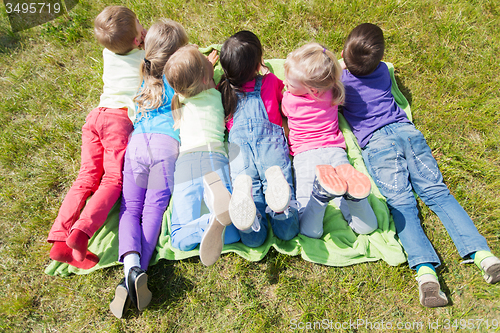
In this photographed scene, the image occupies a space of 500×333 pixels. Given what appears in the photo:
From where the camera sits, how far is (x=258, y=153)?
8.05 ft

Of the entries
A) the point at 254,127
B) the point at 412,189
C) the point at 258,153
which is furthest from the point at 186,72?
the point at 412,189

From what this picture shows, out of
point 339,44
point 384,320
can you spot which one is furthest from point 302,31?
point 384,320

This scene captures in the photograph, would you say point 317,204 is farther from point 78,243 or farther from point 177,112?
point 78,243

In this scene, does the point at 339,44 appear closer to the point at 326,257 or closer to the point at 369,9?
the point at 369,9

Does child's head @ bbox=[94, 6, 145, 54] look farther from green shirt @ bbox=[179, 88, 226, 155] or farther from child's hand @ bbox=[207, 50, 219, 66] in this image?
green shirt @ bbox=[179, 88, 226, 155]

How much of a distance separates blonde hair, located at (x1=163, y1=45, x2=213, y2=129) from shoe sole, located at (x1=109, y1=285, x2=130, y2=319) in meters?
1.61

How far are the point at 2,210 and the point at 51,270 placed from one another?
948 mm

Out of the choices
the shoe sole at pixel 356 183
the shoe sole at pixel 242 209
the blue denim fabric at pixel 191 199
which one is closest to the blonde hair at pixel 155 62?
the blue denim fabric at pixel 191 199

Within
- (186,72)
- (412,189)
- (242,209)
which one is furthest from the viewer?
(412,189)

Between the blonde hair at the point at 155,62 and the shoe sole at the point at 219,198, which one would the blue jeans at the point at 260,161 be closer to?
the shoe sole at the point at 219,198

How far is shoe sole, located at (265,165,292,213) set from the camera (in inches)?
74.1

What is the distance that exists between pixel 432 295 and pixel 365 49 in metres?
2.05

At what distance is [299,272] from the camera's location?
7.85ft

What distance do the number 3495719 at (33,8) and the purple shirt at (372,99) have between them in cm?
427
